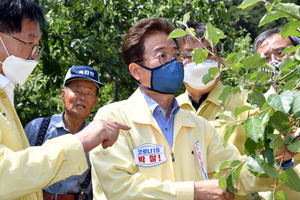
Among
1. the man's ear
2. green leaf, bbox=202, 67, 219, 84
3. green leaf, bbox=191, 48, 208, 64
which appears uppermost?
green leaf, bbox=191, 48, 208, 64

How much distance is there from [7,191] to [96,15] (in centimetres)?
410

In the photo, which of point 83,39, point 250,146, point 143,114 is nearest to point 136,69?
point 143,114

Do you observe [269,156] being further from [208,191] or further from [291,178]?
[208,191]

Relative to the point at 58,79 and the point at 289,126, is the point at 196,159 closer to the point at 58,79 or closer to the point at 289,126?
the point at 289,126

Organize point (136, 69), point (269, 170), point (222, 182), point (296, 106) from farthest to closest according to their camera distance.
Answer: point (136, 69) → point (222, 182) → point (269, 170) → point (296, 106)

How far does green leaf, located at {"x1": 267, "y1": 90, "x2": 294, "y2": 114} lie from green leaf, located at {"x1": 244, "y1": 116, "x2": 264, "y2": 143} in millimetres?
130

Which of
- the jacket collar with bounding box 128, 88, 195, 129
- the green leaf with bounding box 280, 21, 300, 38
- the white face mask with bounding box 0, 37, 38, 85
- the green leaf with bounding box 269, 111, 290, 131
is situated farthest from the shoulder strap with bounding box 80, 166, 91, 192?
the green leaf with bounding box 280, 21, 300, 38

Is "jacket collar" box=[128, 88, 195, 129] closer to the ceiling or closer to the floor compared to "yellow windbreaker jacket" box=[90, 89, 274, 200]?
closer to the ceiling

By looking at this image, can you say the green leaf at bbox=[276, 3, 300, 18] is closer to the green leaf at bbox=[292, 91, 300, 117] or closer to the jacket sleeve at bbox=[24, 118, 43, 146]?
the green leaf at bbox=[292, 91, 300, 117]

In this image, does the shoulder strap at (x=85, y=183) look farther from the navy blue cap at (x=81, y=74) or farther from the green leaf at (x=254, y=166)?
the green leaf at (x=254, y=166)

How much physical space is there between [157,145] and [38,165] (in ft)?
2.64

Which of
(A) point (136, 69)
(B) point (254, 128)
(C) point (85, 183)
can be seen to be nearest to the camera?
(B) point (254, 128)

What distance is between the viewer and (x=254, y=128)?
1.90 m

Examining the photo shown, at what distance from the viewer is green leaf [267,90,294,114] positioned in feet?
5.77
